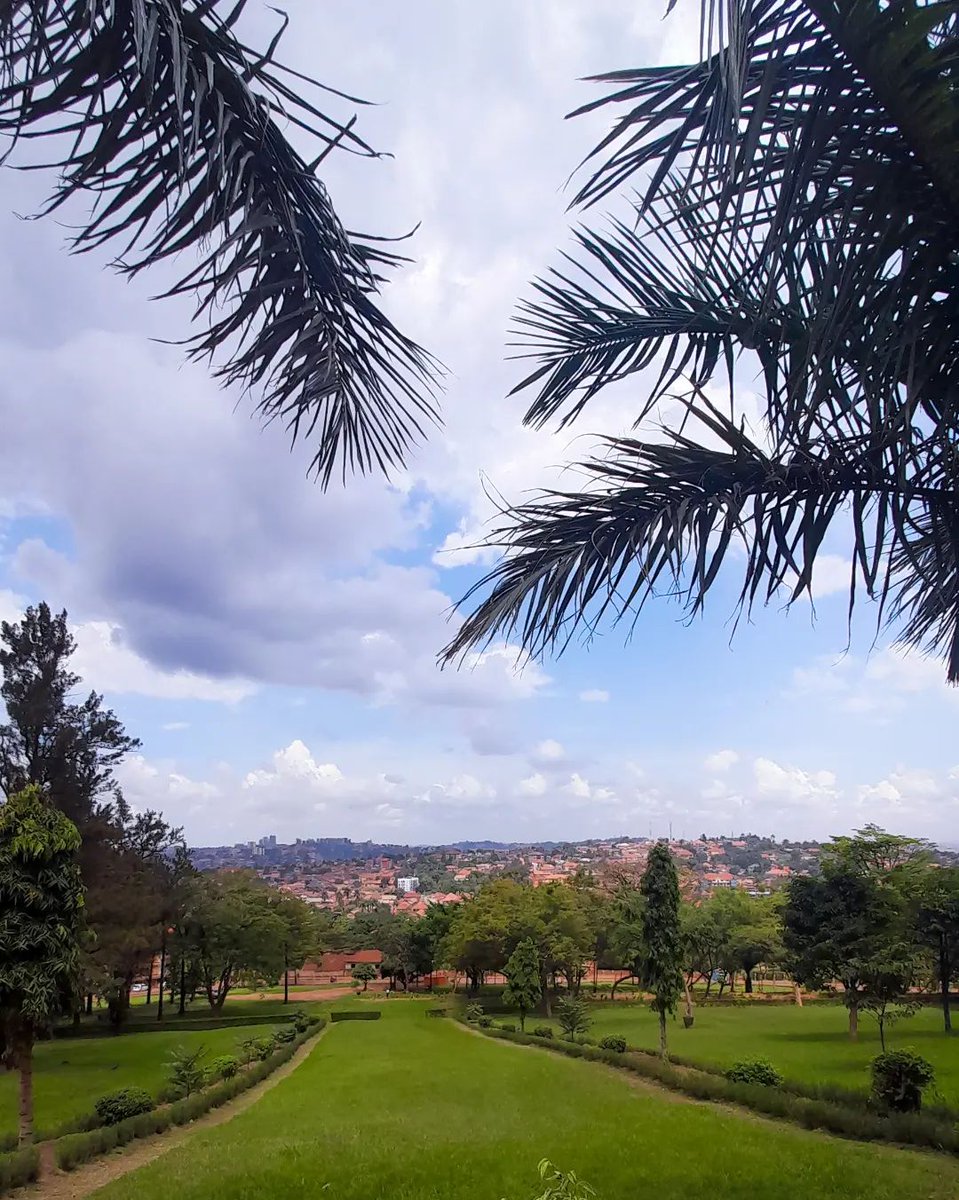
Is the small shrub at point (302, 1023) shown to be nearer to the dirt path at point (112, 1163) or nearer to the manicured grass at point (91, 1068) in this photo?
the manicured grass at point (91, 1068)

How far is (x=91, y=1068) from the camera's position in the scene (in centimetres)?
2181

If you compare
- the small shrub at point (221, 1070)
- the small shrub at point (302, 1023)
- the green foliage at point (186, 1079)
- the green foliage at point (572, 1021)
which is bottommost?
the small shrub at point (302, 1023)

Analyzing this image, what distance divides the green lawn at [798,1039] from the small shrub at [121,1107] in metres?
12.0

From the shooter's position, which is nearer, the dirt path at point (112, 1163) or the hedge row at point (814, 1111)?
the dirt path at point (112, 1163)

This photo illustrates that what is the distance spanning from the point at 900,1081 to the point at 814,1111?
145 cm

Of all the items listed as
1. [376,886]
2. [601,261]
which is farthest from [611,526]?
[376,886]

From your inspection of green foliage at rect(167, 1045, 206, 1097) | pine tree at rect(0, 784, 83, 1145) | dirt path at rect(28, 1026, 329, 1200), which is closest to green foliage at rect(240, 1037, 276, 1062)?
green foliage at rect(167, 1045, 206, 1097)

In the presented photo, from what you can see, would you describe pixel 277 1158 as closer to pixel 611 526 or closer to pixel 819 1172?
Answer: pixel 819 1172

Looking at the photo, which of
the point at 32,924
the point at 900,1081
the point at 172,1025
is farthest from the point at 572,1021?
the point at 32,924

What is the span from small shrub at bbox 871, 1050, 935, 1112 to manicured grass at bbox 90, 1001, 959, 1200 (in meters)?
1.72

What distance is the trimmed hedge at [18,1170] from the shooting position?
877cm

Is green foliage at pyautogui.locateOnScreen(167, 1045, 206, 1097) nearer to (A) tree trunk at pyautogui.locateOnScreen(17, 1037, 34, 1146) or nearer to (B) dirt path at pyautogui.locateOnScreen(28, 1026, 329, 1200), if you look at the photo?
(B) dirt path at pyautogui.locateOnScreen(28, 1026, 329, 1200)

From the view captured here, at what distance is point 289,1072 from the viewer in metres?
20.0

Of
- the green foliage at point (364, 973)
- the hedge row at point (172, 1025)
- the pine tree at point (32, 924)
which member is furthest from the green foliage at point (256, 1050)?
the green foliage at point (364, 973)
